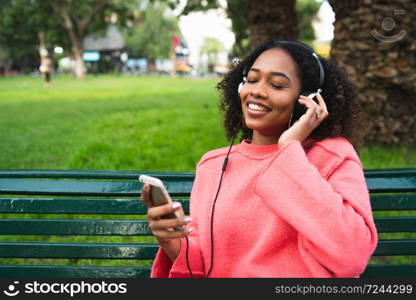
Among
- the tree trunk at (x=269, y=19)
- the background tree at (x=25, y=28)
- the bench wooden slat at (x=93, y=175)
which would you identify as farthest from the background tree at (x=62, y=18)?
the bench wooden slat at (x=93, y=175)

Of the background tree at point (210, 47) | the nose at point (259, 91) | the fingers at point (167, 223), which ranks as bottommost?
the background tree at point (210, 47)

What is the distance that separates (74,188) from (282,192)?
42.6 inches

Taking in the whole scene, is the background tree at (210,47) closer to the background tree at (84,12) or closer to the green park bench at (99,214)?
the background tree at (84,12)

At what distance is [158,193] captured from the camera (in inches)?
59.7

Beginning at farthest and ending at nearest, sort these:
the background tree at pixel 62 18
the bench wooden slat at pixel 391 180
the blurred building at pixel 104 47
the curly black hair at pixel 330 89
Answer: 1. the blurred building at pixel 104 47
2. the background tree at pixel 62 18
3. the bench wooden slat at pixel 391 180
4. the curly black hair at pixel 330 89

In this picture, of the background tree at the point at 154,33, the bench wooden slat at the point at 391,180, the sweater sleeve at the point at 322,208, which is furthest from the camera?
the background tree at the point at 154,33

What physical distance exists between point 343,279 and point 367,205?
0.25m

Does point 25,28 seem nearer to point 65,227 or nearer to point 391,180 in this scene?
point 65,227

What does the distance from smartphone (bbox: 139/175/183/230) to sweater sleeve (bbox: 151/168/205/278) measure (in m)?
0.29

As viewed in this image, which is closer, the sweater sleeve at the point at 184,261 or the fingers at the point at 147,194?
the fingers at the point at 147,194

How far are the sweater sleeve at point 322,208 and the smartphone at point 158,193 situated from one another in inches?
11.6

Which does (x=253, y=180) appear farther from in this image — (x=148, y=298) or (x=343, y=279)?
(x=148, y=298)

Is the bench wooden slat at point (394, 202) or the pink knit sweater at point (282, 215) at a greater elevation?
the pink knit sweater at point (282, 215)

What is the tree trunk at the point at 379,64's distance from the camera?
504 cm
